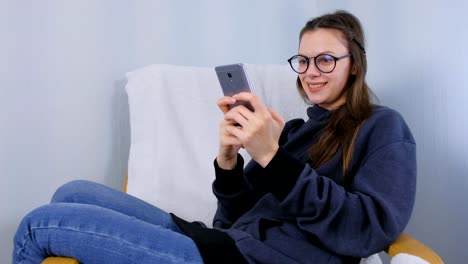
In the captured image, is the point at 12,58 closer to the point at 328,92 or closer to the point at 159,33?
the point at 159,33

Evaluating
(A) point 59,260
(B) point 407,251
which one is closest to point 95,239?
(A) point 59,260

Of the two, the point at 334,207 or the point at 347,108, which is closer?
the point at 334,207

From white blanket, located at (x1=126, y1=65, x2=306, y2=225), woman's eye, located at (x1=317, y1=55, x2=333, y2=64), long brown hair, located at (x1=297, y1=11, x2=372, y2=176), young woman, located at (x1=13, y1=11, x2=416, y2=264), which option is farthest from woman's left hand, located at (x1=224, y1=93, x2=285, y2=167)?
white blanket, located at (x1=126, y1=65, x2=306, y2=225)

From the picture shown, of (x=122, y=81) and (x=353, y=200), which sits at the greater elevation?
(x=122, y=81)

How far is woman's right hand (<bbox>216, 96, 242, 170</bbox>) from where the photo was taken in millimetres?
808

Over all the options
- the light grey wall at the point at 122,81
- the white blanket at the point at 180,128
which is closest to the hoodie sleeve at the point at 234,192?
the white blanket at the point at 180,128

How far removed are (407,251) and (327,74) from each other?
15.3 inches

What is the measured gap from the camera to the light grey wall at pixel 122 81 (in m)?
1.14

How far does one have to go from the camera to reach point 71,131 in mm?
1353

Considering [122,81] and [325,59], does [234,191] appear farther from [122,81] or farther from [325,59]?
[122,81]

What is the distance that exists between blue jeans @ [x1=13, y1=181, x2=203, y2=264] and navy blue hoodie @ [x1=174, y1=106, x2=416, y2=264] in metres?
0.06

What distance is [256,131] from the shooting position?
0.73 metres

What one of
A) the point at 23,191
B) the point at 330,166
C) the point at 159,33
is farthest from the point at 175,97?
the point at 330,166

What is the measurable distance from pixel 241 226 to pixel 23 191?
Answer: 723mm
